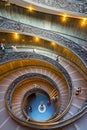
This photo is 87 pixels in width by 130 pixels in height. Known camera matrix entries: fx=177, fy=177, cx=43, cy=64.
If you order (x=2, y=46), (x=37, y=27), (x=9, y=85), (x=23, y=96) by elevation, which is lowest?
(x=23, y=96)

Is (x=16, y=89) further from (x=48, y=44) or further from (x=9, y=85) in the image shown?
(x=48, y=44)

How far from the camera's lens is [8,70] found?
16.2m

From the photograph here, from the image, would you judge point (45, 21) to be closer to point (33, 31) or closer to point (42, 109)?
point (33, 31)

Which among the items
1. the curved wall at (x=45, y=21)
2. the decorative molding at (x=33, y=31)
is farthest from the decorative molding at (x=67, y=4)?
the decorative molding at (x=33, y=31)

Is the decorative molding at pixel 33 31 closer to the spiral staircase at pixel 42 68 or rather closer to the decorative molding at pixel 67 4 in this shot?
the spiral staircase at pixel 42 68

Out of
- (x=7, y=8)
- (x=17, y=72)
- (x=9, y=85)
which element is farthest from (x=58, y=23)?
(x=9, y=85)

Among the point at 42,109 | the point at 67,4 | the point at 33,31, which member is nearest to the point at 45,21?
the point at 33,31

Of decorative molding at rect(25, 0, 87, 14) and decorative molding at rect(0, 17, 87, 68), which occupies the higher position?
decorative molding at rect(25, 0, 87, 14)

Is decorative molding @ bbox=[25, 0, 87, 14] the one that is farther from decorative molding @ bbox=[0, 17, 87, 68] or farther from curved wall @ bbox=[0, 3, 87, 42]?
decorative molding @ bbox=[0, 17, 87, 68]

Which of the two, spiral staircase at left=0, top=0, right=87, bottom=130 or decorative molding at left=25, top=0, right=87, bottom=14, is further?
spiral staircase at left=0, top=0, right=87, bottom=130

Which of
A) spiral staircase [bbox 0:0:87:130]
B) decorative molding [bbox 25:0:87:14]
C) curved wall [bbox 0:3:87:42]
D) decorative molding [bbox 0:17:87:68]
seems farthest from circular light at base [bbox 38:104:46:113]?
decorative molding [bbox 25:0:87:14]

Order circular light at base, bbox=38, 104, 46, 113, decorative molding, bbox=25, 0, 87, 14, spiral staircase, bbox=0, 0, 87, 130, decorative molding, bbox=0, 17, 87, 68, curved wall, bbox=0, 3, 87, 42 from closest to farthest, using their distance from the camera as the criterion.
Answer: decorative molding, bbox=25, 0, 87, 14 < spiral staircase, bbox=0, 0, 87, 130 < curved wall, bbox=0, 3, 87, 42 < decorative molding, bbox=0, 17, 87, 68 < circular light at base, bbox=38, 104, 46, 113

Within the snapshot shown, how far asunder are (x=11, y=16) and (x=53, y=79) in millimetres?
6807

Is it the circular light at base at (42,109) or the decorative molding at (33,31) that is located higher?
the decorative molding at (33,31)
